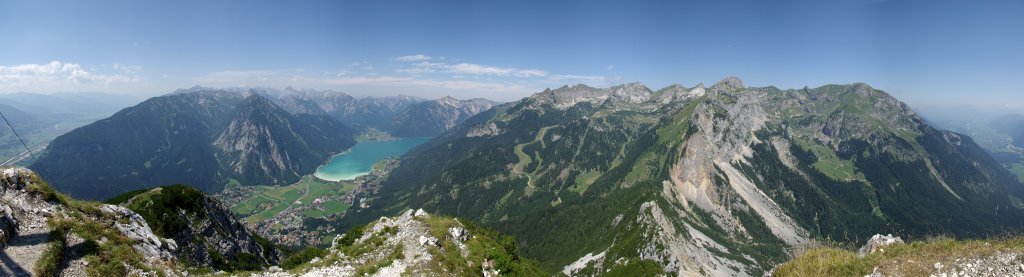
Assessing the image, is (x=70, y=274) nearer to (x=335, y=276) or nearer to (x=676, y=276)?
(x=335, y=276)

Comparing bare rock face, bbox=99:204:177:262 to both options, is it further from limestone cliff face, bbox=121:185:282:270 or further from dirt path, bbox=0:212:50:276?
limestone cliff face, bbox=121:185:282:270

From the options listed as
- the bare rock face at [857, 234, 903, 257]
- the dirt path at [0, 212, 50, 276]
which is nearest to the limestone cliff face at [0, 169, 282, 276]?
the dirt path at [0, 212, 50, 276]

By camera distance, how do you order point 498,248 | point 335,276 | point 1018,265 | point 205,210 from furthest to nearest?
1. point 205,210
2. point 498,248
3. point 335,276
4. point 1018,265

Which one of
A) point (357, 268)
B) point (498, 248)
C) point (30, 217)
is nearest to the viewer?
point (30, 217)

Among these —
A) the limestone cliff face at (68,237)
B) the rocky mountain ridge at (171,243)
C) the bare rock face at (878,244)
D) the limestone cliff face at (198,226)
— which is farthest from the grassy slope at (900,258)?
the limestone cliff face at (198,226)

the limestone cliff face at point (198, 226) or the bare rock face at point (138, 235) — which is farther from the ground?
the bare rock face at point (138, 235)

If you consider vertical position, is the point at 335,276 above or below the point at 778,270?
below

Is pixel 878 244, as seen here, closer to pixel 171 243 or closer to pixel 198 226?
pixel 171 243

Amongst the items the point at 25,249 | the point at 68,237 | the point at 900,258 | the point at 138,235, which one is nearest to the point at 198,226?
the point at 138,235

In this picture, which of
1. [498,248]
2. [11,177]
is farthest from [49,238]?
[498,248]

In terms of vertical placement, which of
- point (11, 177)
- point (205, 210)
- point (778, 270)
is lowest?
point (205, 210)

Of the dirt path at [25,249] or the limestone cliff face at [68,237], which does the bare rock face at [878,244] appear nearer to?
the limestone cliff face at [68,237]
